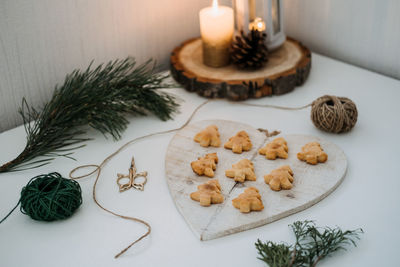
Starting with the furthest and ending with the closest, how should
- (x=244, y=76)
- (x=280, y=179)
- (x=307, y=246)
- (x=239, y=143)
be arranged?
(x=244, y=76) → (x=239, y=143) → (x=280, y=179) → (x=307, y=246)

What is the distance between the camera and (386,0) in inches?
41.0

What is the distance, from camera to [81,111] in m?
0.92

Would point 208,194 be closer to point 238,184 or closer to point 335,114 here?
point 238,184

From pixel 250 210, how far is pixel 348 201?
182 mm

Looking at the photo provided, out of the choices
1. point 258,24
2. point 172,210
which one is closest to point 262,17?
point 258,24

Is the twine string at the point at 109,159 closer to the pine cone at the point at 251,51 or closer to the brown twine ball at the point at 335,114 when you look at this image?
the pine cone at the point at 251,51

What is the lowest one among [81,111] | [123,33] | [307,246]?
[307,246]

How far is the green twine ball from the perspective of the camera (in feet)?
2.28

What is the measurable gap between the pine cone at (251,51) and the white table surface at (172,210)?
0.47 ft

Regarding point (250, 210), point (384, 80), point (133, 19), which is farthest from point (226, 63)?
point (250, 210)

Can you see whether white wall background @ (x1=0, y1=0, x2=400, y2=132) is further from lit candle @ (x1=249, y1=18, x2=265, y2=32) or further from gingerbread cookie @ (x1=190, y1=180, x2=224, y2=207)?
gingerbread cookie @ (x1=190, y1=180, x2=224, y2=207)

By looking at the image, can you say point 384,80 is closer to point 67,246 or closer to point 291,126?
point 291,126

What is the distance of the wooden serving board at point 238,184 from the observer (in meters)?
0.70

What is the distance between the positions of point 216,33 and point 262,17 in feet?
0.46
